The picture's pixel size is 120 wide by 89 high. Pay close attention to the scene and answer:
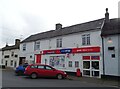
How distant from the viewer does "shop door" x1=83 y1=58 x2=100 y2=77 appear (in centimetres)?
2105

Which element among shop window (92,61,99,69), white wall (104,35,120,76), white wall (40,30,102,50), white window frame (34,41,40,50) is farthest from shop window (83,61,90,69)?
white window frame (34,41,40,50)

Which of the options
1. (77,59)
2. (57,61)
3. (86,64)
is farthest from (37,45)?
(86,64)

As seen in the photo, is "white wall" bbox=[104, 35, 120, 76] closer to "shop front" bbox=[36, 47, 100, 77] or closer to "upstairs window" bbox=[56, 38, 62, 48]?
"shop front" bbox=[36, 47, 100, 77]

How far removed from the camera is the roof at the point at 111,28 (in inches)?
783

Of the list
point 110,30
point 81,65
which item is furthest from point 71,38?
point 110,30

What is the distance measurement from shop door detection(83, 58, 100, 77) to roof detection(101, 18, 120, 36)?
145 inches

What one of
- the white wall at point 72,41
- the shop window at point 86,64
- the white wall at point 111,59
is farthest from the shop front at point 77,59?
the white wall at point 111,59

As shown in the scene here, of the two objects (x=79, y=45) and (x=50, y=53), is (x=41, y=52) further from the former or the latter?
(x=79, y=45)

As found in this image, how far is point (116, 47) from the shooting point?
1936 centimetres

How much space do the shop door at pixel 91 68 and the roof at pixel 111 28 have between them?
145 inches

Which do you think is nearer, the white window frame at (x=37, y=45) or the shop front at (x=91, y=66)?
the shop front at (x=91, y=66)

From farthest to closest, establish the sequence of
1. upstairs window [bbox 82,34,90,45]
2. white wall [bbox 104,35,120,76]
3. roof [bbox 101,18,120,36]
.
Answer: upstairs window [bbox 82,34,90,45] → roof [bbox 101,18,120,36] → white wall [bbox 104,35,120,76]

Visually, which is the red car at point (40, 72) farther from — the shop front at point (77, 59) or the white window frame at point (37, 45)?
the white window frame at point (37, 45)

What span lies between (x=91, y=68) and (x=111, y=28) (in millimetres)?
5458
